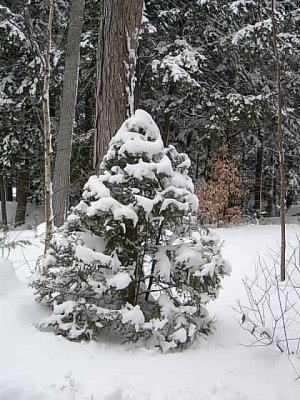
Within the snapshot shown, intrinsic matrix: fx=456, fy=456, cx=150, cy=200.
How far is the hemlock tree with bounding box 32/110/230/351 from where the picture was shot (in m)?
3.35

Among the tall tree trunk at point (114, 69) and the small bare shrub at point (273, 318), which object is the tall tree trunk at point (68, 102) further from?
the small bare shrub at point (273, 318)

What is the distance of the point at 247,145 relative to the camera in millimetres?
15242

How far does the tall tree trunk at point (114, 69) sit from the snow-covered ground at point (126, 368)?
1763 mm

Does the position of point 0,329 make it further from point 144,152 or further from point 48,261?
point 144,152

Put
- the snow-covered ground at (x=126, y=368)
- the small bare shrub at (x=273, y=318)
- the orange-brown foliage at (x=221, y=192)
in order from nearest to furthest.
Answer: the snow-covered ground at (x=126, y=368), the small bare shrub at (x=273, y=318), the orange-brown foliage at (x=221, y=192)

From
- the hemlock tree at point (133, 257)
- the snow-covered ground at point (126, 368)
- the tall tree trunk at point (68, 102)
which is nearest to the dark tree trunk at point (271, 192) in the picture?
the tall tree trunk at point (68, 102)

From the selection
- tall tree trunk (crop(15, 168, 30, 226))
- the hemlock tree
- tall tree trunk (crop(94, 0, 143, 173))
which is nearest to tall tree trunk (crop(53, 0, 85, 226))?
tall tree trunk (crop(94, 0, 143, 173))

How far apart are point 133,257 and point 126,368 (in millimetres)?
876

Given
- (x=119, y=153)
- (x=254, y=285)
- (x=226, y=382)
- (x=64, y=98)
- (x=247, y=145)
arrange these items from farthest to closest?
1. (x=247, y=145)
2. (x=64, y=98)
3. (x=254, y=285)
4. (x=119, y=153)
5. (x=226, y=382)

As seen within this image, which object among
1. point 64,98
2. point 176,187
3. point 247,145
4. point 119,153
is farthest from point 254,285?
point 247,145

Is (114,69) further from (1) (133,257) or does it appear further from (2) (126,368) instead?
(2) (126,368)

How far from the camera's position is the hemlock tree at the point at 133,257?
3352 millimetres

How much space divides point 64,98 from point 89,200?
5372mm

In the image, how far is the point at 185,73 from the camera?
1024cm
